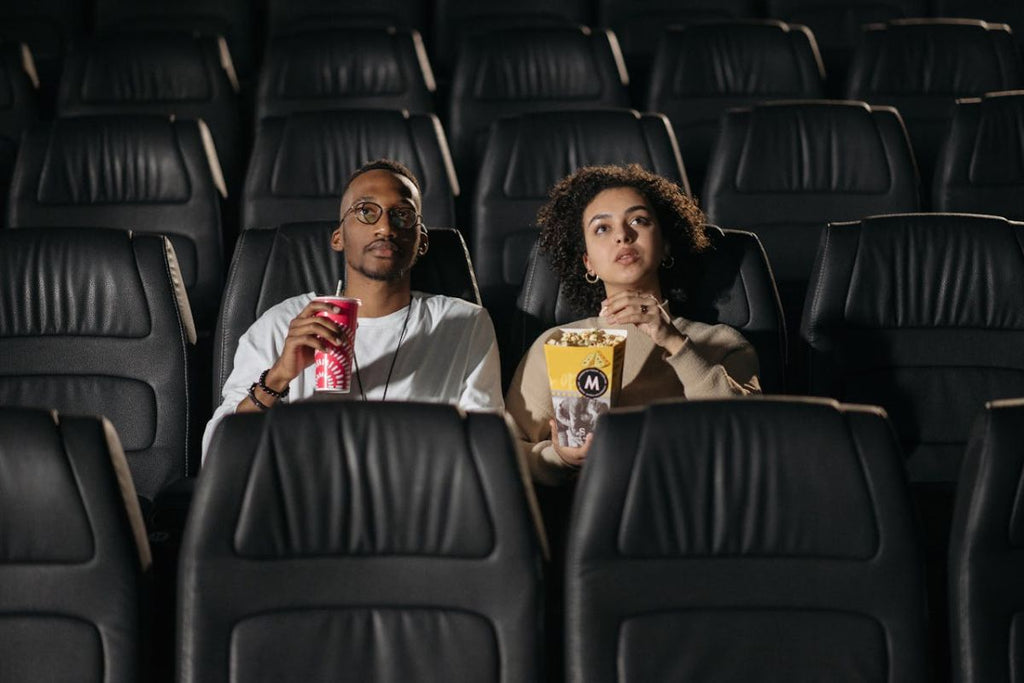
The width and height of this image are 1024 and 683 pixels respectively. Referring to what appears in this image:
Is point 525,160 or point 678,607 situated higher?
point 525,160

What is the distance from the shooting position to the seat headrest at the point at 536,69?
386 cm

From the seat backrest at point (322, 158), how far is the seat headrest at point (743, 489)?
1.81 m

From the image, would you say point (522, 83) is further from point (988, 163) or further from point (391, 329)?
point (391, 329)

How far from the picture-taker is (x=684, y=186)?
2.96m

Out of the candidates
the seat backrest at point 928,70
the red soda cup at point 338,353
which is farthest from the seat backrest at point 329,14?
the red soda cup at point 338,353

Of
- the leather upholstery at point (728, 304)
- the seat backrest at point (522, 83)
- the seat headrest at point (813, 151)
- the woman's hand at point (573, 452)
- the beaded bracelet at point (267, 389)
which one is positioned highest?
the seat backrest at point (522, 83)

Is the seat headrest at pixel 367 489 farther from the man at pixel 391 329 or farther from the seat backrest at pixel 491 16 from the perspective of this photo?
the seat backrest at pixel 491 16

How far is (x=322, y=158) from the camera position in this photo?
127 inches

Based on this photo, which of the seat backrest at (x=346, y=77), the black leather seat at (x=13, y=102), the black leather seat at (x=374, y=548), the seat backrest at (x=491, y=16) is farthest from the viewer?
the seat backrest at (x=491, y=16)

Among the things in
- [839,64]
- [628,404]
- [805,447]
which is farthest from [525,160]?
[839,64]

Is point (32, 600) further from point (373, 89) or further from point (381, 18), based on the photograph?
point (381, 18)

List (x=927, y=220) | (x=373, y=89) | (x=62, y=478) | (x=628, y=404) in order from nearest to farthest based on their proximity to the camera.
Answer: (x=62, y=478) → (x=628, y=404) → (x=927, y=220) → (x=373, y=89)

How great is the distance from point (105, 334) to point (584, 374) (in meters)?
1.08

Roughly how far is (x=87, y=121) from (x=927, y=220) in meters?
2.13
